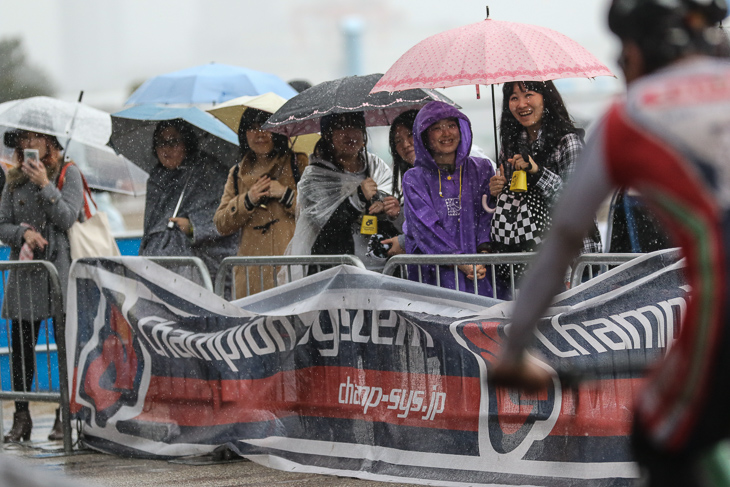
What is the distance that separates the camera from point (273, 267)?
6980 mm

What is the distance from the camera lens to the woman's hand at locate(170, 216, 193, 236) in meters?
8.44

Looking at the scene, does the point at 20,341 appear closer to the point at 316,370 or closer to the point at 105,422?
the point at 105,422

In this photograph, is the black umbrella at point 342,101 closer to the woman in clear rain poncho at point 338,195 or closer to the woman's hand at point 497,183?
the woman in clear rain poncho at point 338,195

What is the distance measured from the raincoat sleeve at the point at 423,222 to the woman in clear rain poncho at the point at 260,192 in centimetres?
142

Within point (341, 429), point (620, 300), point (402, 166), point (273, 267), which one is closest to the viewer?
point (620, 300)

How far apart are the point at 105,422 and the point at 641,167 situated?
559cm

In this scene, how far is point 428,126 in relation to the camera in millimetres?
6609

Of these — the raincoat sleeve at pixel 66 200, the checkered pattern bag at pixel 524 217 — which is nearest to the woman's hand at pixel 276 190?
the raincoat sleeve at pixel 66 200

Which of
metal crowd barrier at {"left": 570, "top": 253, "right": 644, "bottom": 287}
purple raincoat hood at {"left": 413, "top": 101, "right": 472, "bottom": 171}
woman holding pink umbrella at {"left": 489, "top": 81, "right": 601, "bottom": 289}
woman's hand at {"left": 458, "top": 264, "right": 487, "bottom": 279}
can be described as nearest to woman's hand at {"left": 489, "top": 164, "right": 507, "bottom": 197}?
woman holding pink umbrella at {"left": 489, "top": 81, "right": 601, "bottom": 289}

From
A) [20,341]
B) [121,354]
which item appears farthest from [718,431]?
[20,341]

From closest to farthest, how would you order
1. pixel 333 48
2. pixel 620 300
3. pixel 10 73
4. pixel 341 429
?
1. pixel 620 300
2. pixel 341 429
3. pixel 333 48
4. pixel 10 73

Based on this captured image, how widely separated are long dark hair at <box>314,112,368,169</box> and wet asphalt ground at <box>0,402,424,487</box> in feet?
7.06

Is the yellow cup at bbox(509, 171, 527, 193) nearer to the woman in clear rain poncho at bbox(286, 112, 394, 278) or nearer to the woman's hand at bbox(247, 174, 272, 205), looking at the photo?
the woman in clear rain poncho at bbox(286, 112, 394, 278)

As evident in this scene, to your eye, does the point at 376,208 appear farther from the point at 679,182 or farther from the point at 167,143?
the point at 679,182
